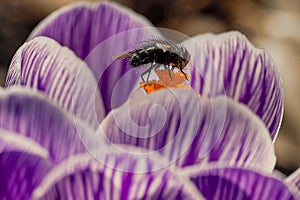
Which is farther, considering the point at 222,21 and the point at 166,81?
the point at 222,21

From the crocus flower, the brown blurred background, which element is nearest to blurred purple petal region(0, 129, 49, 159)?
the crocus flower

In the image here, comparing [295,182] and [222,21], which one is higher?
[295,182]

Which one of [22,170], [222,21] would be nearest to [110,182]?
[22,170]

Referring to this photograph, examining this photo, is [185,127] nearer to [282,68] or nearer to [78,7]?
[78,7]

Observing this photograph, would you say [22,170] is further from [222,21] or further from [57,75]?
[222,21]

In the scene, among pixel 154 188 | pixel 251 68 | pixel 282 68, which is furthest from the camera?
pixel 282 68

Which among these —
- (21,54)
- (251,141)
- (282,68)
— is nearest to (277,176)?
(251,141)

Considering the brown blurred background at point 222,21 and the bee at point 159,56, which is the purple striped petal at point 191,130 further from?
the brown blurred background at point 222,21
